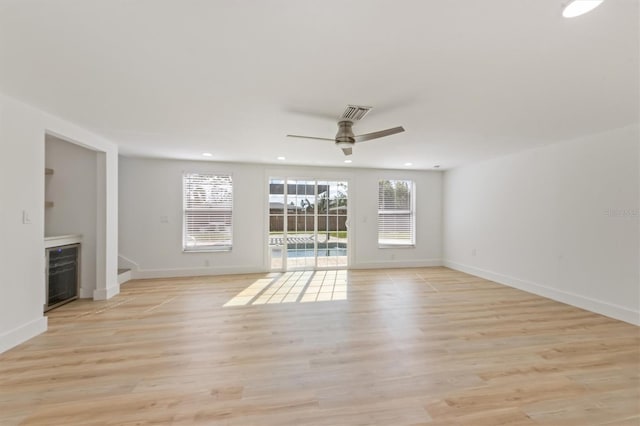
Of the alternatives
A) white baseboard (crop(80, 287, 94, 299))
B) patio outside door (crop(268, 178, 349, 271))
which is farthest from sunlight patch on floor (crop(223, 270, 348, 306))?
white baseboard (crop(80, 287, 94, 299))

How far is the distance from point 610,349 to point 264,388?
323cm

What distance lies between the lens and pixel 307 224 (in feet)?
19.9

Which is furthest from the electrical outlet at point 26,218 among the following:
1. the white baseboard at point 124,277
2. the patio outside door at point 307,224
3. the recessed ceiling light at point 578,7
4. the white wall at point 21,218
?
the recessed ceiling light at point 578,7

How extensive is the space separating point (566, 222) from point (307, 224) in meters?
4.45

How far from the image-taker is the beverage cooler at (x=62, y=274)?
3.51 m

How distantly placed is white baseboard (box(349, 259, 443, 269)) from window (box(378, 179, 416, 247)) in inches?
16.1

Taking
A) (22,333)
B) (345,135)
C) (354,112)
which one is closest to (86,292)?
(22,333)

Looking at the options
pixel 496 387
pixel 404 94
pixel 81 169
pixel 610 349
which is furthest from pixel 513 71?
pixel 81 169

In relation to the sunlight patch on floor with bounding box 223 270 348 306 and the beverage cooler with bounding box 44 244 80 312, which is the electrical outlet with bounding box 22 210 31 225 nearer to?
the beverage cooler with bounding box 44 244 80 312

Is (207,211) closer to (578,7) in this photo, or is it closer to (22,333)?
(22,333)

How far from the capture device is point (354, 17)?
57.6 inches

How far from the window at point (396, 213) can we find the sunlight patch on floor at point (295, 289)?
1.51 meters

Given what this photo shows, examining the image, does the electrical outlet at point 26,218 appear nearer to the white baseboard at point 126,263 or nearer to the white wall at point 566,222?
the white baseboard at point 126,263

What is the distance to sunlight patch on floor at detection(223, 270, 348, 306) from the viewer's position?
4004 mm
